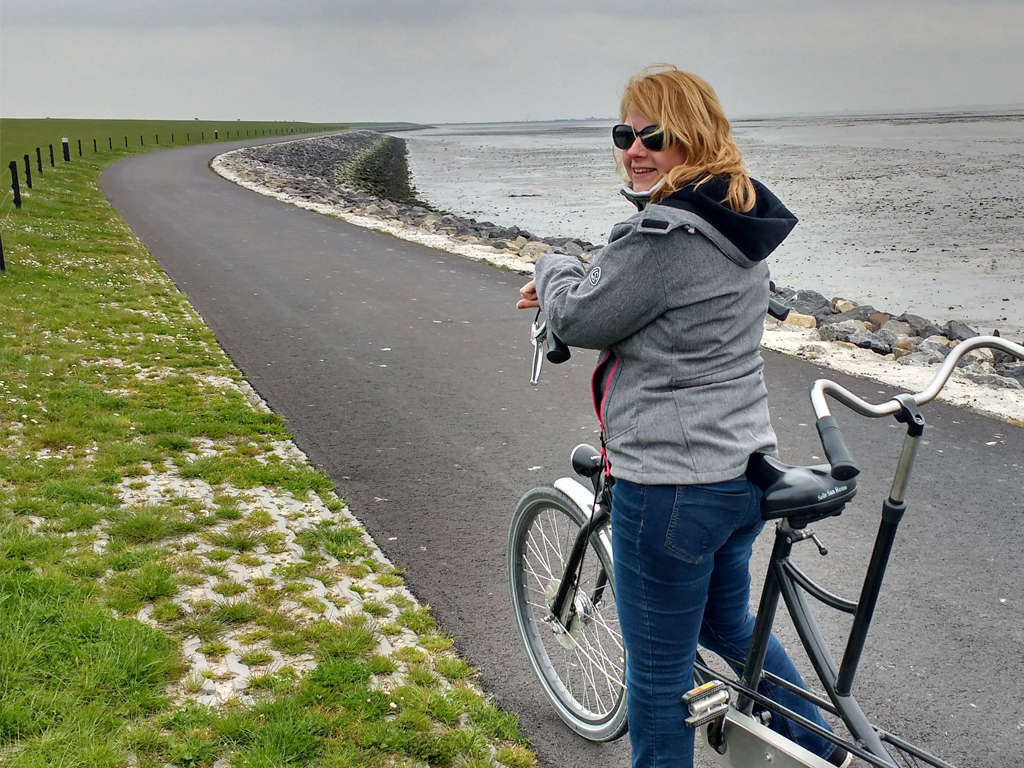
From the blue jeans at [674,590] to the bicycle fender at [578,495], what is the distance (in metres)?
0.54

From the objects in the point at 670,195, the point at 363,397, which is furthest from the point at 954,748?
the point at 363,397

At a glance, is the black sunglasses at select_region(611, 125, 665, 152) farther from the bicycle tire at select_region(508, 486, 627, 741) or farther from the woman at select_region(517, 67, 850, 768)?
the bicycle tire at select_region(508, 486, 627, 741)

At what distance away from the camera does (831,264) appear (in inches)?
939

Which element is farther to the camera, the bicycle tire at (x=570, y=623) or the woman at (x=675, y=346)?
the bicycle tire at (x=570, y=623)

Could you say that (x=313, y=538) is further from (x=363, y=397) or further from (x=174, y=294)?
(x=174, y=294)

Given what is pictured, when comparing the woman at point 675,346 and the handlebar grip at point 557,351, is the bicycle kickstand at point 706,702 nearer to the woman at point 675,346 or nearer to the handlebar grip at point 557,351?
the woman at point 675,346

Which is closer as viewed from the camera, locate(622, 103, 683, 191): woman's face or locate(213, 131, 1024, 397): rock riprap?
locate(622, 103, 683, 191): woman's face

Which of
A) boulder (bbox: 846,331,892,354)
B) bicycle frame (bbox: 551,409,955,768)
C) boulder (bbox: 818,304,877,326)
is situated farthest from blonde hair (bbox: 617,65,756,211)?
boulder (bbox: 818,304,877,326)

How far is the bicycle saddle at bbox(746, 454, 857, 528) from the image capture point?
7.20 ft

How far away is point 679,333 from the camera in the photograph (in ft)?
7.37

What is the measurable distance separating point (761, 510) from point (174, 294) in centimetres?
1139

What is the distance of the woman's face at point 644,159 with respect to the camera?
2318 mm

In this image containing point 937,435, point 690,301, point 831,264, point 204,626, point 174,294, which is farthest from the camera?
point 831,264

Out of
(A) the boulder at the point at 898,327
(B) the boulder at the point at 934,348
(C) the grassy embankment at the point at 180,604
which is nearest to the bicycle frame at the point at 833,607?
(C) the grassy embankment at the point at 180,604
